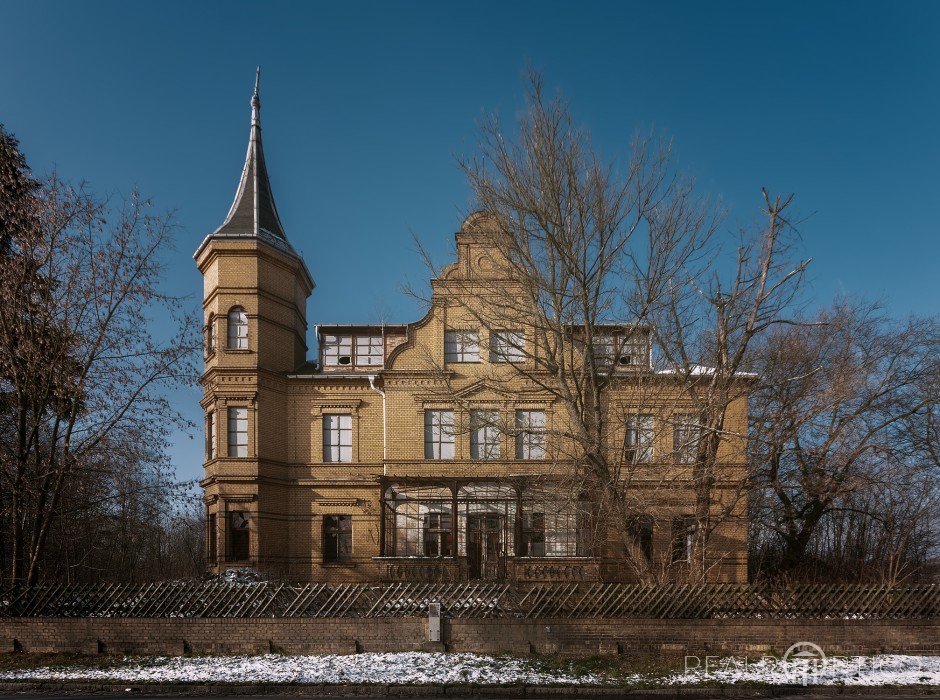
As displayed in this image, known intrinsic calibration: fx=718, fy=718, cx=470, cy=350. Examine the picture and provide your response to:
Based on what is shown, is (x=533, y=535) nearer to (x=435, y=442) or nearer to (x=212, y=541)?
(x=435, y=442)

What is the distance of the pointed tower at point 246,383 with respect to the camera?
24.7 m

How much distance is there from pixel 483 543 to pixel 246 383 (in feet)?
32.9

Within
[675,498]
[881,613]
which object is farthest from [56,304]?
[881,613]

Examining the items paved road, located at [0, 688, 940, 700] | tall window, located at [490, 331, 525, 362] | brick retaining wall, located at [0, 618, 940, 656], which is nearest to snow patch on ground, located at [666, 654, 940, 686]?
paved road, located at [0, 688, 940, 700]

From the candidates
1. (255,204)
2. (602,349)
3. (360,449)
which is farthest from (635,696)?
(255,204)

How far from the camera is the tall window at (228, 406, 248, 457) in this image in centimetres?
2516

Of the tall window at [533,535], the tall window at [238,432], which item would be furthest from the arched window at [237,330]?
the tall window at [533,535]

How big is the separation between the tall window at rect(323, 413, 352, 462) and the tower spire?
269 inches

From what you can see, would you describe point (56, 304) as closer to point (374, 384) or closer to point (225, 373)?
point (225, 373)

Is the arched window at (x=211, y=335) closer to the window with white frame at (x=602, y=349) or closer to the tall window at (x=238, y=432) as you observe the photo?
the tall window at (x=238, y=432)

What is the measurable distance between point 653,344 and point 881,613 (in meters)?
7.11

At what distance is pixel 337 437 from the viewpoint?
87.7ft

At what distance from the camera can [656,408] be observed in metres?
17.1

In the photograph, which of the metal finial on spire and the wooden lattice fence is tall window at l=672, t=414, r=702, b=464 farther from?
the metal finial on spire
